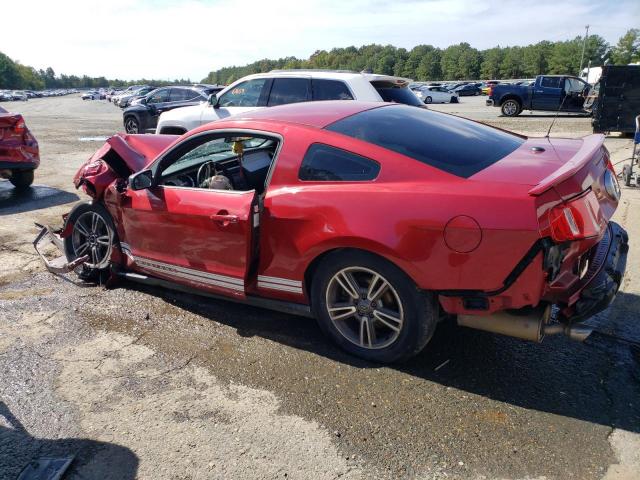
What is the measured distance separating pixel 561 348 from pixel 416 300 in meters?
1.20

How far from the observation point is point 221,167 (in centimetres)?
439

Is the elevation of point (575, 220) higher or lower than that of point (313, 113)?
lower

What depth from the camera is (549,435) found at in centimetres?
263

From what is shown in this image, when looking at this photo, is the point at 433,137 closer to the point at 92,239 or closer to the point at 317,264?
the point at 317,264

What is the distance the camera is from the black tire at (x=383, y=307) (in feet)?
9.89

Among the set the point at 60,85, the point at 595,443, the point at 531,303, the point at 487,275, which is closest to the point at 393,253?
the point at 487,275

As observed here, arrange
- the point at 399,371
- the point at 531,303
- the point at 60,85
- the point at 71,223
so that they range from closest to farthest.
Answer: the point at 531,303
the point at 399,371
the point at 71,223
the point at 60,85

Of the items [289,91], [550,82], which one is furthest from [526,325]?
[550,82]

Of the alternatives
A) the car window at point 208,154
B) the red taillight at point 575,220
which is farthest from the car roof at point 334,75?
the red taillight at point 575,220

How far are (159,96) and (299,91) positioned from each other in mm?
12729

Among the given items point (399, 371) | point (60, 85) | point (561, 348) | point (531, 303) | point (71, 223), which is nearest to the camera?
point (531, 303)

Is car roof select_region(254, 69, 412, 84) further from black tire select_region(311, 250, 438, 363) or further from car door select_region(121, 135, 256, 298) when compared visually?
black tire select_region(311, 250, 438, 363)

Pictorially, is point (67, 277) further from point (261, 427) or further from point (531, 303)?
point (531, 303)

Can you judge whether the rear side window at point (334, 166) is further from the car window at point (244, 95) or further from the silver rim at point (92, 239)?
the car window at point (244, 95)
